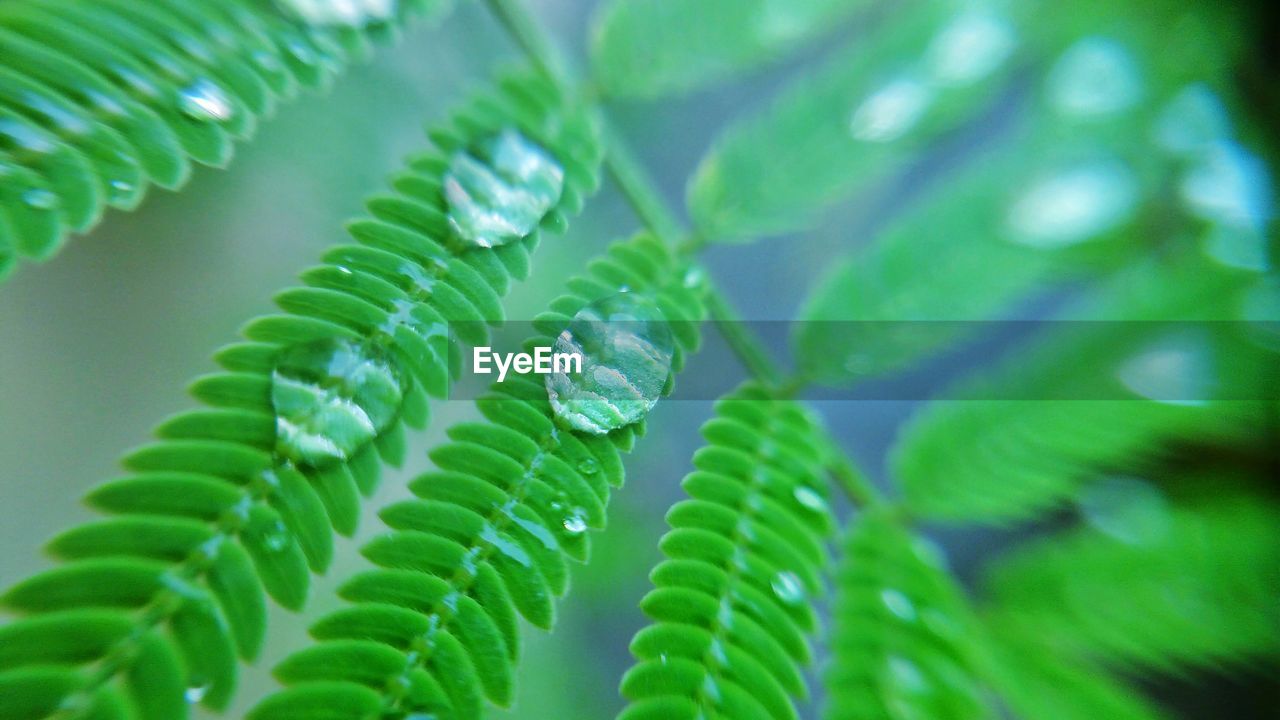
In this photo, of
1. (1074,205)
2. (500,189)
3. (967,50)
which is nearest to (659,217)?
(500,189)

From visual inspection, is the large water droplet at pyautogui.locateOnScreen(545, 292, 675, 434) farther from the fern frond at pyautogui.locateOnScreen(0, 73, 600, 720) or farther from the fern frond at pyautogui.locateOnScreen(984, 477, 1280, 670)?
the fern frond at pyautogui.locateOnScreen(984, 477, 1280, 670)

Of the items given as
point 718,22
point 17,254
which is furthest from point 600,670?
point 718,22

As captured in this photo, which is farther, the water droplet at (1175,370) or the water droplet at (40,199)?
the water droplet at (1175,370)

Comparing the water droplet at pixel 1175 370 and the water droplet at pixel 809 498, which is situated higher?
the water droplet at pixel 1175 370

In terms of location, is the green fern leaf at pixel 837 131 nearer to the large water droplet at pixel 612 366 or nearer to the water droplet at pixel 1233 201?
the large water droplet at pixel 612 366

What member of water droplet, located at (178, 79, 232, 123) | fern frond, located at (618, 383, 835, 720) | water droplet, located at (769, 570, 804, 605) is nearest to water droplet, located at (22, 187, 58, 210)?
Result: water droplet, located at (178, 79, 232, 123)

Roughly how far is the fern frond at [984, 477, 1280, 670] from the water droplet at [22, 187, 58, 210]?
1.28 metres

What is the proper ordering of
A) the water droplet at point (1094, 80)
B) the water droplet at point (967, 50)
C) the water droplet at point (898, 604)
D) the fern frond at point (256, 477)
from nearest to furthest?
1. the fern frond at point (256, 477)
2. the water droplet at point (898, 604)
3. the water droplet at point (967, 50)
4. the water droplet at point (1094, 80)

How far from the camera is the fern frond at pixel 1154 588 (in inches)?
41.9

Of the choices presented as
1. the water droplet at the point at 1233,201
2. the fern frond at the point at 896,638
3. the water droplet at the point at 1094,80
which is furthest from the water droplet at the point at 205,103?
the water droplet at the point at 1233,201

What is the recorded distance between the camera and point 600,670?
2.45 ft

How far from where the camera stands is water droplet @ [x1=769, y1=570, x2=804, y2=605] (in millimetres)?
671

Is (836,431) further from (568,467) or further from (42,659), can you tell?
(42,659)

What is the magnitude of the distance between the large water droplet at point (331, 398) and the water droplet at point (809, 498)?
16.7 inches
